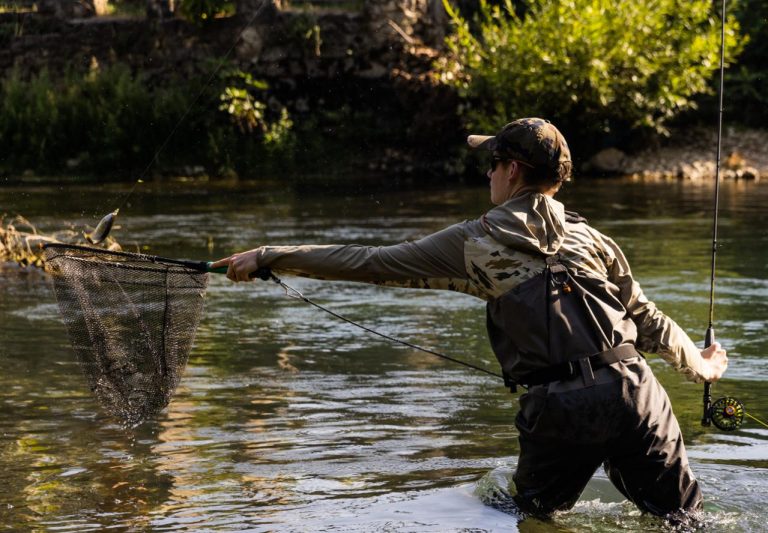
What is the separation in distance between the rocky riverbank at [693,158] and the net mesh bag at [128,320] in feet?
80.1

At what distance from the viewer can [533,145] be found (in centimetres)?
499

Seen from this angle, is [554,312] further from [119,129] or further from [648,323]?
[119,129]

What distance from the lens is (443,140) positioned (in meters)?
31.5

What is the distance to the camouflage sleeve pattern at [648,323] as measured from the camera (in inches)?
200

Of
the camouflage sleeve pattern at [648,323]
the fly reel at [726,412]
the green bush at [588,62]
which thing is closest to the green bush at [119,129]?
the green bush at [588,62]

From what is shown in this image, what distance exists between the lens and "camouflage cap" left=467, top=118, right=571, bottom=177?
4988 mm

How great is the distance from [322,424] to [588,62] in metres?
21.1

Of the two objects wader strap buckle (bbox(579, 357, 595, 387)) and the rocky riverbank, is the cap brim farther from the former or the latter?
the rocky riverbank

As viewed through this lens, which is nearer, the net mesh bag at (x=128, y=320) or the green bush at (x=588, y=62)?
the net mesh bag at (x=128, y=320)

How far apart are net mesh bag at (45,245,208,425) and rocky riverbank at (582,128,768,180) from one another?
24.4m

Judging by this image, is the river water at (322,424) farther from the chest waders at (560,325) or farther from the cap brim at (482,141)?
the cap brim at (482,141)

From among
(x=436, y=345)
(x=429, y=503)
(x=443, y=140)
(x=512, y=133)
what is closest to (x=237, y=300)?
(x=436, y=345)

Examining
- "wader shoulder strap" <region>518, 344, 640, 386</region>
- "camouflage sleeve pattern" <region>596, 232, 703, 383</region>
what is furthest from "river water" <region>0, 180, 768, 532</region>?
"wader shoulder strap" <region>518, 344, 640, 386</region>

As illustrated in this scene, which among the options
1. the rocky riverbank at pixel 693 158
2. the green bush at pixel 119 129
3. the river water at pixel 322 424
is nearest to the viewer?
the river water at pixel 322 424
